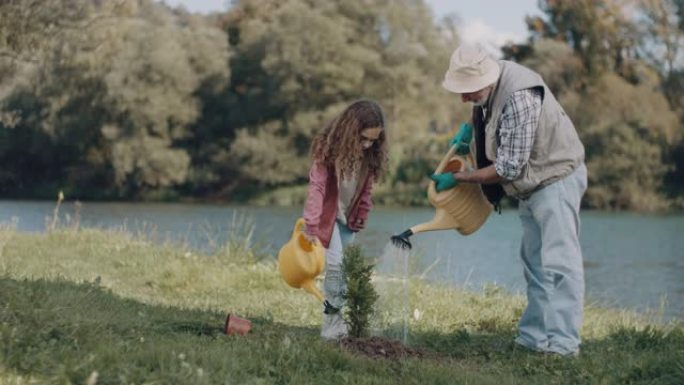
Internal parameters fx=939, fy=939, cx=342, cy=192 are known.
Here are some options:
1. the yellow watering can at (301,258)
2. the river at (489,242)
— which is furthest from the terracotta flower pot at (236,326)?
the river at (489,242)

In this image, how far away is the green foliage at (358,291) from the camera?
5.27 metres

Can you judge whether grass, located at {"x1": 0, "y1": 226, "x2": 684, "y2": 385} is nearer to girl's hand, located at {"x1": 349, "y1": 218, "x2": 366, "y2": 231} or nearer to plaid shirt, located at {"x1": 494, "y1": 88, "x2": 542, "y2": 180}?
girl's hand, located at {"x1": 349, "y1": 218, "x2": 366, "y2": 231}

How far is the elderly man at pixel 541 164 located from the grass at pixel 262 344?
0.35 metres

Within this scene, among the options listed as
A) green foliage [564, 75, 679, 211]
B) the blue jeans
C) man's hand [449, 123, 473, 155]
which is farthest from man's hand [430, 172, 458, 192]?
green foliage [564, 75, 679, 211]

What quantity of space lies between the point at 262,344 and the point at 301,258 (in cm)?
96

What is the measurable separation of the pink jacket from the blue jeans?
0.16 ft

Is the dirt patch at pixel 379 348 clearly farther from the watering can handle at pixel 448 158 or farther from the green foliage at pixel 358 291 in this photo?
the watering can handle at pixel 448 158

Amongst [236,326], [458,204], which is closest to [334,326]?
[236,326]

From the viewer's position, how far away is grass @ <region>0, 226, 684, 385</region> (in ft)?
13.7

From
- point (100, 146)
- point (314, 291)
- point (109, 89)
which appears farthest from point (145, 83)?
point (314, 291)

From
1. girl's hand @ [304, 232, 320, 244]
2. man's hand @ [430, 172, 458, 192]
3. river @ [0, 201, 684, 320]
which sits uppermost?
man's hand @ [430, 172, 458, 192]

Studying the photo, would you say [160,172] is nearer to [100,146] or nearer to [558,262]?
[100,146]

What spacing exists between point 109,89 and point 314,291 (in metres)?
29.5

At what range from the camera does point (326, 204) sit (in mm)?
5922
